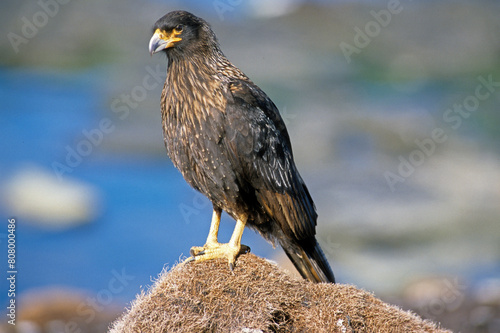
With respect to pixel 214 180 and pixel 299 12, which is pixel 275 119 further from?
pixel 299 12

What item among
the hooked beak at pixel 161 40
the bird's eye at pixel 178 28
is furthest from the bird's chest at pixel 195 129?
the bird's eye at pixel 178 28

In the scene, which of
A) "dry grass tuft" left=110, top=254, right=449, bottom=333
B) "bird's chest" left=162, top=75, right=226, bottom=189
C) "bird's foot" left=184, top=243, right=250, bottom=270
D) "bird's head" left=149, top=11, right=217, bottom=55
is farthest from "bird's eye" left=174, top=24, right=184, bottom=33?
"dry grass tuft" left=110, top=254, right=449, bottom=333

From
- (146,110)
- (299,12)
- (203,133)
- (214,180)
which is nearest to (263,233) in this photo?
(214,180)

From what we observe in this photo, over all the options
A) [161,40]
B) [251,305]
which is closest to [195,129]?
[161,40]

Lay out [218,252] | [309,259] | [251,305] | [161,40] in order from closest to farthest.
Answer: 1. [251,305]
2. [218,252]
3. [161,40]
4. [309,259]

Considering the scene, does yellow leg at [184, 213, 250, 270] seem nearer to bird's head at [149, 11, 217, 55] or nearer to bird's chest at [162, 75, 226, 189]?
bird's chest at [162, 75, 226, 189]

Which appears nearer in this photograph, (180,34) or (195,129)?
(195,129)

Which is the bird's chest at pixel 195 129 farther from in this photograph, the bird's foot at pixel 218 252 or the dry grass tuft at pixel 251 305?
the dry grass tuft at pixel 251 305

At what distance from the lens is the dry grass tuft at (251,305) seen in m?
3.86

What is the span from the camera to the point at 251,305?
3.94m

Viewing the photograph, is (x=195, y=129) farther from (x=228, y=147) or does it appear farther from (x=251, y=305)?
(x=251, y=305)

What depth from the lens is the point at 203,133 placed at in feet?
14.2

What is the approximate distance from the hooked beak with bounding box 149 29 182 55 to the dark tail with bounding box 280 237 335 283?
180 centimetres

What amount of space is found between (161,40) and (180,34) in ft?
0.53
